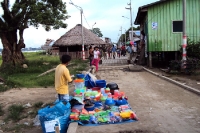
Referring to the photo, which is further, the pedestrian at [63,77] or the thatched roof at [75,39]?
the thatched roof at [75,39]

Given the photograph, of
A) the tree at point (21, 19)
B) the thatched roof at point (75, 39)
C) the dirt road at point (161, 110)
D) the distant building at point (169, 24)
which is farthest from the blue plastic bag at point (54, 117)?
the thatched roof at point (75, 39)

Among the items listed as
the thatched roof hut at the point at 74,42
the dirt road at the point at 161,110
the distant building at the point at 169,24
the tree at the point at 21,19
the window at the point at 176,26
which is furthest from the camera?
the thatched roof hut at the point at 74,42

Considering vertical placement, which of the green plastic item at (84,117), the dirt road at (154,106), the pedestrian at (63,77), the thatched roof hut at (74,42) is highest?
the thatched roof hut at (74,42)

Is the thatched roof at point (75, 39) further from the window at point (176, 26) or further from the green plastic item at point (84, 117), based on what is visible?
the green plastic item at point (84, 117)

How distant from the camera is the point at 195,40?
1590 centimetres

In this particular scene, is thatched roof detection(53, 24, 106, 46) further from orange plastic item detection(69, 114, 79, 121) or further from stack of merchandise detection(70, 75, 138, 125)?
orange plastic item detection(69, 114, 79, 121)

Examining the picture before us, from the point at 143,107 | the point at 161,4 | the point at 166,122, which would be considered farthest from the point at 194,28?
the point at 166,122

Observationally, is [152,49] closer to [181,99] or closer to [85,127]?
[181,99]

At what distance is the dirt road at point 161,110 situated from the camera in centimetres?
505

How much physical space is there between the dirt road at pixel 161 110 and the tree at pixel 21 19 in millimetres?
13701

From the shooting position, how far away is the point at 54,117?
531 centimetres

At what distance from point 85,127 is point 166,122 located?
6.18 ft

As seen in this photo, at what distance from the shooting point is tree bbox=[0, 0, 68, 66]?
67.7 feet

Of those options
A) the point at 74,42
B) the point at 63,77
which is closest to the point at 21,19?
the point at 74,42
